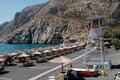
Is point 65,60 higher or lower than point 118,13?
lower

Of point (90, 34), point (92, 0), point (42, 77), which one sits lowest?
point (42, 77)

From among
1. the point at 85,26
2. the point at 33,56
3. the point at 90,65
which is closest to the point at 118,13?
the point at 85,26

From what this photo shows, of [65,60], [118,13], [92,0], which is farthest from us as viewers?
[92,0]

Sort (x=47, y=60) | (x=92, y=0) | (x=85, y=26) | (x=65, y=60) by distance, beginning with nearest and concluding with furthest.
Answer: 1. (x=65, y=60)
2. (x=47, y=60)
3. (x=85, y=26)
4. (x=92, y=0)

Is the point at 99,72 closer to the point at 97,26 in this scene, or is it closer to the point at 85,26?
the point at 97,26

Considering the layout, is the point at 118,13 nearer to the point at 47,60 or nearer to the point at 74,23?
the point at 74,23

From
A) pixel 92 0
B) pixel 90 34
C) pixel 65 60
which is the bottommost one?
pixel 65 60

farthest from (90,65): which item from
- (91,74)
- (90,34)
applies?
(91,74)

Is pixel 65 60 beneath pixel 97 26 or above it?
beneath

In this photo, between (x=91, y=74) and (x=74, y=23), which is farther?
(x=74, y=23)
